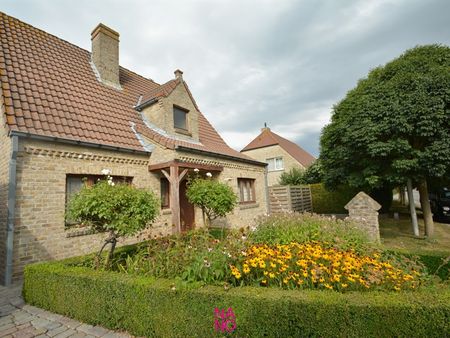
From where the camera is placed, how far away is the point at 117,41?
436 inches

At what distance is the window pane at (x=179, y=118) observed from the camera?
10.7 meters

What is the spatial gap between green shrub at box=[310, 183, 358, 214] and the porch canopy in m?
12.5

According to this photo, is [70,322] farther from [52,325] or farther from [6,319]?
[6,319]

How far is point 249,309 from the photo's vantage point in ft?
8.64

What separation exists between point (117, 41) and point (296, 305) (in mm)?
12754

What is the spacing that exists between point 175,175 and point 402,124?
8.41 m

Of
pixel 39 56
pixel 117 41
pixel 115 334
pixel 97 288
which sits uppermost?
pixel 117 41

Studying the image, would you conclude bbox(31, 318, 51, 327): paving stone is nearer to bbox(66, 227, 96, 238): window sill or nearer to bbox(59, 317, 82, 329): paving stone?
bbox(59, 317, 82, 329): paving stone

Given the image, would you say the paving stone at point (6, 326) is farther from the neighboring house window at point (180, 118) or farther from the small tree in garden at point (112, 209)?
the neighboring house window at point (180, 118)

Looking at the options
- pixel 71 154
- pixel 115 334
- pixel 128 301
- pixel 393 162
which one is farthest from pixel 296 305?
pixel 393 162

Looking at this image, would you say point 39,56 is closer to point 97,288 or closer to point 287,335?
point 97,288

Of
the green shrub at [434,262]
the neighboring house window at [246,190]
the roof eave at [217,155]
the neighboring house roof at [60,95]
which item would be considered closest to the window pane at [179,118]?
the neighboring house roof at [60,95]

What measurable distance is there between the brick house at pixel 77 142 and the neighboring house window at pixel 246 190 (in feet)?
0.33

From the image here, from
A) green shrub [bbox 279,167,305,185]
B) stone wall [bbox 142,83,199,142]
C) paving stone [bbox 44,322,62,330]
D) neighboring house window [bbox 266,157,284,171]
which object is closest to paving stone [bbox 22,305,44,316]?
paving stone [bbox 44,322,62,330]
